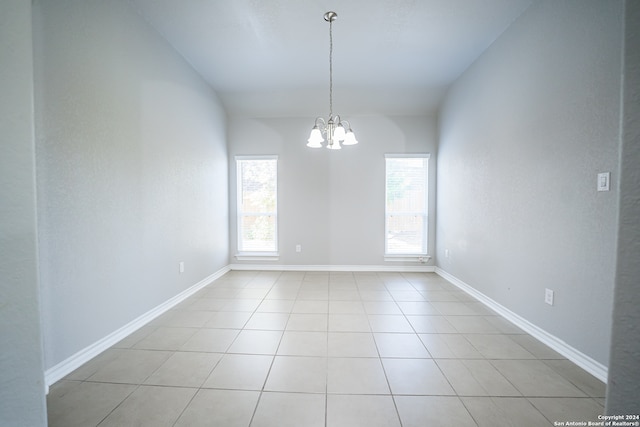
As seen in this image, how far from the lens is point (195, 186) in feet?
11.1

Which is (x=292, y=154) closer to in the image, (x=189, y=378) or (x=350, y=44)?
(x=350, y=44)

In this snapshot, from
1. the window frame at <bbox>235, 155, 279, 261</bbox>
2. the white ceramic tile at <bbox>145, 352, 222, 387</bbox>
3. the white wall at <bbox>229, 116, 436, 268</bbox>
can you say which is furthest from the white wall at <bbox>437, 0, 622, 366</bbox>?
the window frame at <bbox>235, 155, 279, 261</bbox>

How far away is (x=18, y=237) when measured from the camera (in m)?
0.77

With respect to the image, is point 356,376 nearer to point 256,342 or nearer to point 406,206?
point 256,342

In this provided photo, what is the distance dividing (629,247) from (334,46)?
3.11 meters

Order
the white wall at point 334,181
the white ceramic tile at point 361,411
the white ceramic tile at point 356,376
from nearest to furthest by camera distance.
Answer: the white ceramic tile at point 361,411 < the white ceramic tile at point 356,376 < the white wall at point 334,181

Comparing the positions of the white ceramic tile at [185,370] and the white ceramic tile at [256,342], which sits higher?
the white ceramic tile at [185,370]

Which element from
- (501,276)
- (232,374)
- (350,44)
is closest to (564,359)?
(501,276)

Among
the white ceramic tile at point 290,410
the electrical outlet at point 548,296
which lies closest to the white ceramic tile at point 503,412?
the white ceramic tile at point 290,410

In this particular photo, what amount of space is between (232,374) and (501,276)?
276 centimetres

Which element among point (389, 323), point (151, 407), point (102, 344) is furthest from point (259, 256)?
point (151, 407)

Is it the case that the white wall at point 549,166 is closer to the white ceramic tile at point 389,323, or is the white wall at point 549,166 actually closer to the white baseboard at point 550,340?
the white baseboard at point 550,340

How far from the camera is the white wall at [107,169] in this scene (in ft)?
5.41

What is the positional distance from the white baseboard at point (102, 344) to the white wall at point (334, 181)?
2083mm
